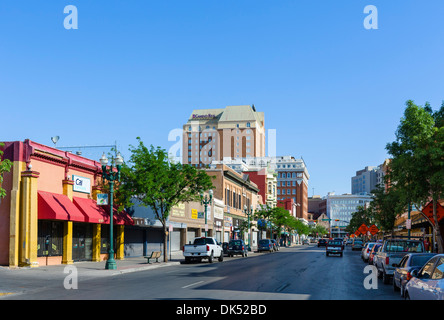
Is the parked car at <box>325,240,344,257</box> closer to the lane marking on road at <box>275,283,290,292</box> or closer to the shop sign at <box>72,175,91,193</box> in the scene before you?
the shop sign at <box>72,175,91,193</box>

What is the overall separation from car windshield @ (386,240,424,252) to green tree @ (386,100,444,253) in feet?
16.2

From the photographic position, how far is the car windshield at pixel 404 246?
22938mm

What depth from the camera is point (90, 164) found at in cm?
3591

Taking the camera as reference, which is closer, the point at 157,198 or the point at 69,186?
Result: the point at 69,186

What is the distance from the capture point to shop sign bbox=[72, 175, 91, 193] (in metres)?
34.1

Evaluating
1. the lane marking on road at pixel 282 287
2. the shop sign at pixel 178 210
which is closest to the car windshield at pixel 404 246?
the lane marking on road at pixel 282 287

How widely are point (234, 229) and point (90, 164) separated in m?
46.0

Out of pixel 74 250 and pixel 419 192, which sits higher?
pixel 419 192

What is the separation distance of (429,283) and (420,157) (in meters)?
18.9

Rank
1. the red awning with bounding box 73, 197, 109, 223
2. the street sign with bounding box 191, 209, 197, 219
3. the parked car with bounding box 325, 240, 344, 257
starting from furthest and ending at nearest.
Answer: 1. the street sign with bounding box 191, 209, 197, 219
2. the parked car with bounding box 325, 240, 344, 257
3. the red awning with bounding box 73, 197, 109, 223

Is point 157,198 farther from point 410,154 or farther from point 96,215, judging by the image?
point 410,154

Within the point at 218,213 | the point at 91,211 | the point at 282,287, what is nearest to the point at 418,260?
the point at 282,287

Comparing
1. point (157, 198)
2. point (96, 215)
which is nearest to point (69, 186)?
point (96, 215)

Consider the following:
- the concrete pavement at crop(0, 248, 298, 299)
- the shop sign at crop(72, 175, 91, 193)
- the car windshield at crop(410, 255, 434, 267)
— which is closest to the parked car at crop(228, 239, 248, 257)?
the shop sign at crop(72, 175, 91, 193)
